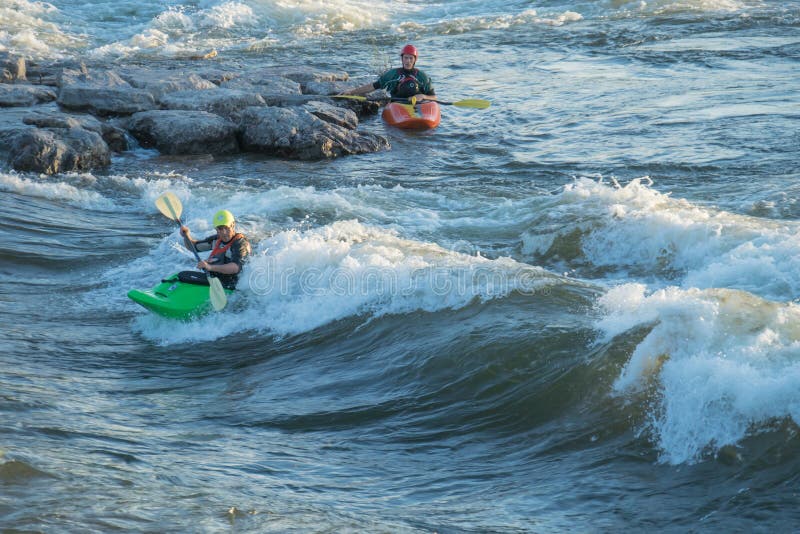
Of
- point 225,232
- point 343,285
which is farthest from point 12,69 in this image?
point 343,285

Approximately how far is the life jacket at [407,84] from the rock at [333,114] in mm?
1069

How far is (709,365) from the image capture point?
15.4 feet

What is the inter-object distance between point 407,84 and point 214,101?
9.68 ft

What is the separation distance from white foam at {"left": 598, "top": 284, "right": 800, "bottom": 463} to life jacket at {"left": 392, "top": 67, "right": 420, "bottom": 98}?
Result: 898 cm

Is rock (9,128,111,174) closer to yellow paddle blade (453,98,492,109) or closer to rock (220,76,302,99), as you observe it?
rock (220,76,302,99)

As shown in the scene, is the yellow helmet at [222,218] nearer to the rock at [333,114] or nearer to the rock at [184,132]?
the rock at [184,132]

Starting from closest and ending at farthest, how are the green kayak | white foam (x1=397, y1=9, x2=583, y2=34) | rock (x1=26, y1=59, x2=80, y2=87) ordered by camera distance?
the green kayak → rock (x1=26, y1=59, x2=80, y2=87) → white foam (x1=397, y1=9, x2=583, y2=34)

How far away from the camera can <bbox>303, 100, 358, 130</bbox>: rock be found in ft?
42.0

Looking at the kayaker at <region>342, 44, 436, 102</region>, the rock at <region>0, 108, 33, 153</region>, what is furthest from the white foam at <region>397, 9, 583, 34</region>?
the rock at <region>0, 108, 33, 153</region>

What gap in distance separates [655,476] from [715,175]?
21.6 feet

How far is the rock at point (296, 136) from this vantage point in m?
11.9

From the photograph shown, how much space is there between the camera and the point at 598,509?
3.99m

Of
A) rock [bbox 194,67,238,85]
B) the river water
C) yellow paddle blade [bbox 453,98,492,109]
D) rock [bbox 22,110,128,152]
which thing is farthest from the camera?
rock [bbox 194,67,238,85]

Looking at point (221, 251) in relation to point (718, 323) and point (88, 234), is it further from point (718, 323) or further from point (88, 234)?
point (718, 323)
